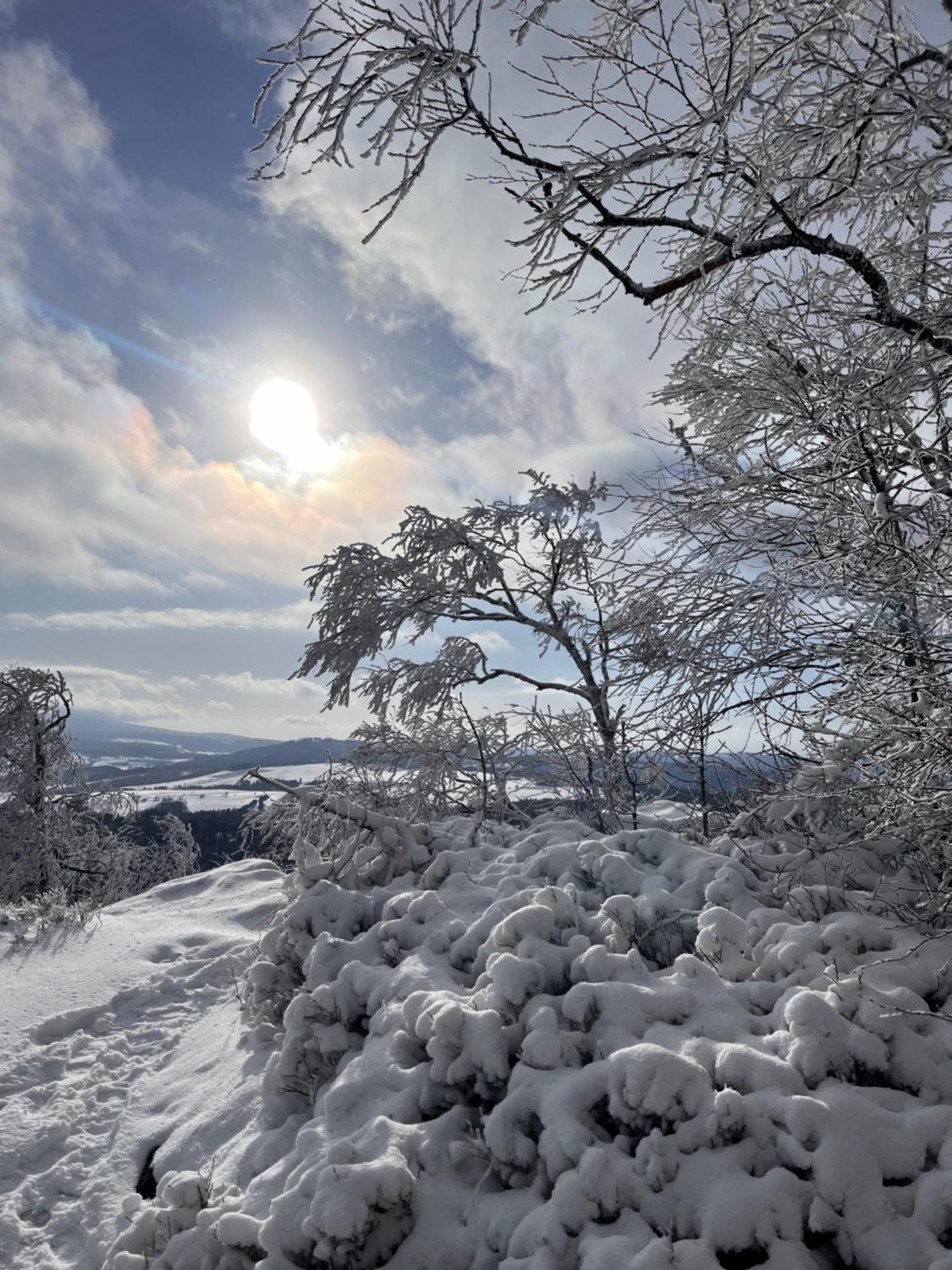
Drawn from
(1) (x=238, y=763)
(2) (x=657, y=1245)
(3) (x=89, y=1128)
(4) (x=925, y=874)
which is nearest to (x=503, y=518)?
(4) (x=925, y=874)

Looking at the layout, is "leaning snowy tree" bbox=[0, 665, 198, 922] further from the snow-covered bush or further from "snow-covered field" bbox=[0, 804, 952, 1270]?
the snow-covered bush

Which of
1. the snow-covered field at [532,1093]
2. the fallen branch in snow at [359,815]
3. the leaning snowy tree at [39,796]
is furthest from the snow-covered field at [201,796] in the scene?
the snow-covered field at [532,1093]

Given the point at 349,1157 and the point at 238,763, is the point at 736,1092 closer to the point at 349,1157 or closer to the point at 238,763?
the point at 349,1157

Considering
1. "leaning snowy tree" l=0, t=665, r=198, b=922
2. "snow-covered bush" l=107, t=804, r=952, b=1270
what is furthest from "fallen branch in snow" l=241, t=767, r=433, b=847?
"leaning snowy tree" l=0, t=665, r=198, b=922

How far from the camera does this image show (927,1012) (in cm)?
255

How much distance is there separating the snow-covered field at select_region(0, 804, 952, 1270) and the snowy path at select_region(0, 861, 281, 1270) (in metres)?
0.02

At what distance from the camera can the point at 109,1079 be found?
4.21 meters

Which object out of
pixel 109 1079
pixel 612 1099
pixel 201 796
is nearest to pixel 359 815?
pixel 109 1079

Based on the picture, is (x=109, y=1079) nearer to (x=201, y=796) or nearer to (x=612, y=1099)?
(x=612, y=1099)

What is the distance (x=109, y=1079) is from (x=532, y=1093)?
3209mm

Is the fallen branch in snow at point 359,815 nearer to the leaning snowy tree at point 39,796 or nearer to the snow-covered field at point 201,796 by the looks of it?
the leaning snowy tree at point 39,796

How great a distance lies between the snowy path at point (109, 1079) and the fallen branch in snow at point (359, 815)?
155cm

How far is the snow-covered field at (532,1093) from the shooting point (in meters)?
2.12

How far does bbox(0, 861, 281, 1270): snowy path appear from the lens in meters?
3.15
